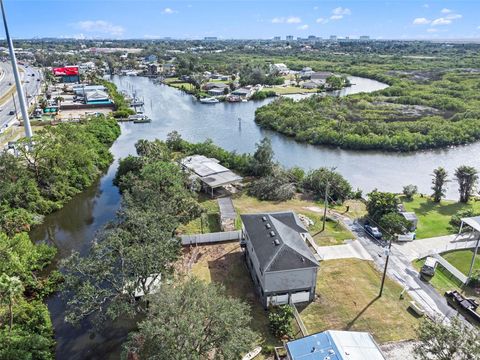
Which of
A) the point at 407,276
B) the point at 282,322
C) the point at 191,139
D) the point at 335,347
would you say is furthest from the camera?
the point at 191,139

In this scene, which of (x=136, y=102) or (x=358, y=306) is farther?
(x=136, y=102)

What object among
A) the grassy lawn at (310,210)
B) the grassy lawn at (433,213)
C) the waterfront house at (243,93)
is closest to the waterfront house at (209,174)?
the grassy lawn at (310,210)

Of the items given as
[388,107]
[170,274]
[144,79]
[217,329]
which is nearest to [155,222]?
[170,274]

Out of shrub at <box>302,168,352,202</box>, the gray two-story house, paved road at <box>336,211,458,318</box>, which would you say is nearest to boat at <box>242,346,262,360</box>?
the gray two-story house

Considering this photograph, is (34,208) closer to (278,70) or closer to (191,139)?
(191,139)

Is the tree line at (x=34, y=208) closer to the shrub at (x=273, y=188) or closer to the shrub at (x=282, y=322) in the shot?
the shrub at (x=282, y=322)

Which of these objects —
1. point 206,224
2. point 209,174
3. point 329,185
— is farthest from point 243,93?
point 206,224
